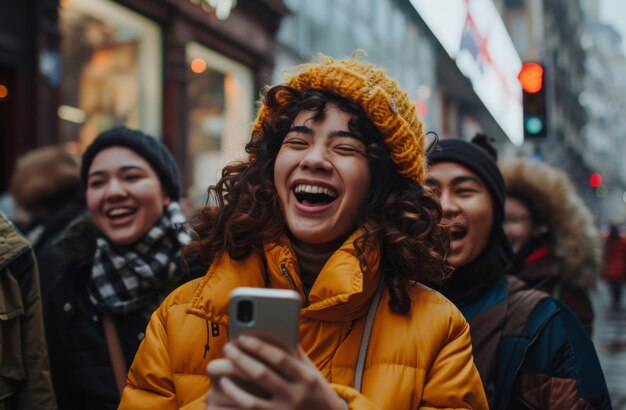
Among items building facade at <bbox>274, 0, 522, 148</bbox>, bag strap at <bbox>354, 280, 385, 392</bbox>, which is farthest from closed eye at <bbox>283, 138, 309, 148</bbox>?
building facade at <bbox>274, 0, 522, 148</bbox>

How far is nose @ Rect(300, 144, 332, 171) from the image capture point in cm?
197

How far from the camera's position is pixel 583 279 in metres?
4.16

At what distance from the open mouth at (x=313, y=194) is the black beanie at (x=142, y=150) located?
4.95 ft

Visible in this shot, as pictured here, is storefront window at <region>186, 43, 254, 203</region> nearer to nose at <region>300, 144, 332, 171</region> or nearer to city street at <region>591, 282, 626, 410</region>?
city street at <region>591, 282, 626, 410</region>

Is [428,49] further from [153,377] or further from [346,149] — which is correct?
[153,377]

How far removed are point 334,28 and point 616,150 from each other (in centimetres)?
9452

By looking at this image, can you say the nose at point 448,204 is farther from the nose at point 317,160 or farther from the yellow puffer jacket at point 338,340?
the nose at point 317,160

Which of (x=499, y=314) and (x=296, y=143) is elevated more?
(x=296, y=143)

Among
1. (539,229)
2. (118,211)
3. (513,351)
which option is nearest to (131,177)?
(118,211)

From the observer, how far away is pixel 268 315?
137 cm

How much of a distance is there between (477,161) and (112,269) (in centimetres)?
170

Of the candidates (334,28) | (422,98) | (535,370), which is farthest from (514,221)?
(422,98)

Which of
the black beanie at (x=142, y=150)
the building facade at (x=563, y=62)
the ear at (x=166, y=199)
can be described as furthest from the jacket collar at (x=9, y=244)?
the building facade at (x=563, y=62)

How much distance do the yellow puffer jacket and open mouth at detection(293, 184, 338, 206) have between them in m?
0.14
